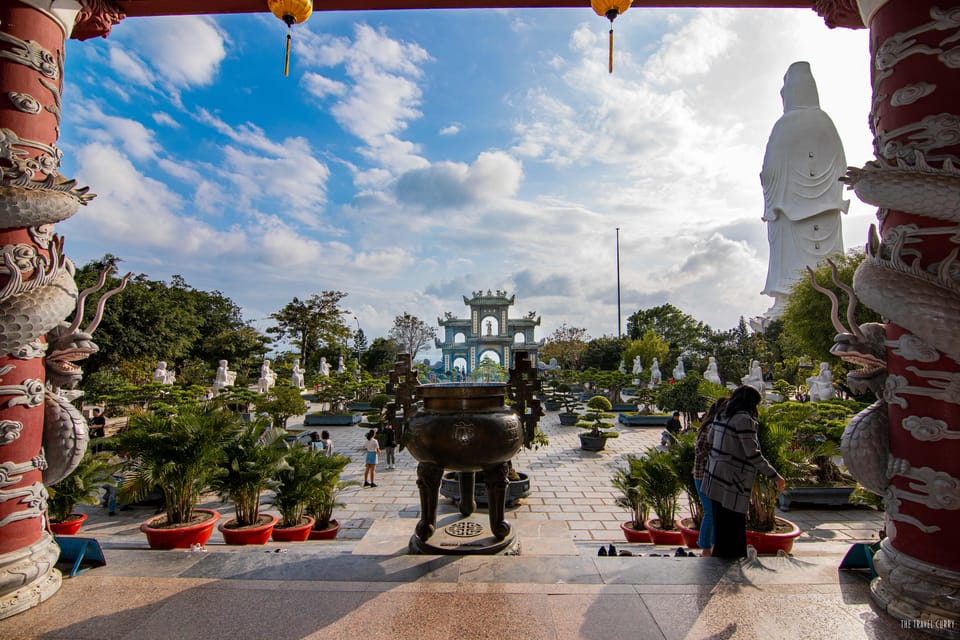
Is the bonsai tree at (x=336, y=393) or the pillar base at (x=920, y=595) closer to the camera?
the pillar base at (x=920, y=595)

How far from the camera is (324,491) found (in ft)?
16.9

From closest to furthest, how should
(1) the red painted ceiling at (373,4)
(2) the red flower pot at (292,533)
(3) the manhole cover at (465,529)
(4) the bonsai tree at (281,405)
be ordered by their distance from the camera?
(3) the manhole cover at (465,529) < (1) the red painted ceiling at (373,4) < (2) the red flower pot at (292,533) < (4) the bonsai tree at (281,405)

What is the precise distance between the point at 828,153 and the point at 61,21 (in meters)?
30.9

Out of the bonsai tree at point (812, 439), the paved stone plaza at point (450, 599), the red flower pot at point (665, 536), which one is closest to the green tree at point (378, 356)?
the bonsai tree at point (812, 439)

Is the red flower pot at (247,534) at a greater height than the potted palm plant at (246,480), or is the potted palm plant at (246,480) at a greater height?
the potted palm plant at (246,480)

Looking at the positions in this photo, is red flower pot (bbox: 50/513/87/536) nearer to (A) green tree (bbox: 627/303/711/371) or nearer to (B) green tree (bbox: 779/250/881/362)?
(B) green tree (bbox: 779/250/881/362)

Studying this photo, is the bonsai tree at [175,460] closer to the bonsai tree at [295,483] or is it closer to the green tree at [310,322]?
the bonsai tree at [295,483]

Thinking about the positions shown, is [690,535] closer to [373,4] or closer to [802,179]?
[373,4]

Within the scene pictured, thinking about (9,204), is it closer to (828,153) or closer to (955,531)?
(955,531)

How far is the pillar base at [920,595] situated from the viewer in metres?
2.32

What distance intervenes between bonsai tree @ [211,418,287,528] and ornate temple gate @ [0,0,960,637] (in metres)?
1.81

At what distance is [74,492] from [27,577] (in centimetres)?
241

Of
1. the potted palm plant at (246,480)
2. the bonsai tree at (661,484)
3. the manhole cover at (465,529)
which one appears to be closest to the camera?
the manhole cover at (465,529)

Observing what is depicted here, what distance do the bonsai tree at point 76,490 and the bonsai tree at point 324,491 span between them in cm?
193
